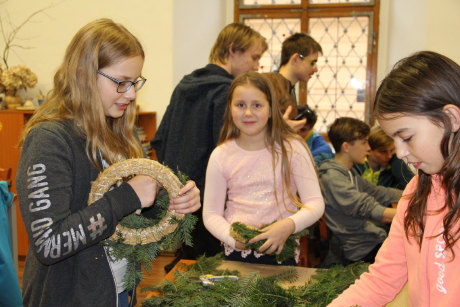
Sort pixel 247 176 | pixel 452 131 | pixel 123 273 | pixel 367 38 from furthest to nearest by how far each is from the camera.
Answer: pixel 367 38, pixel 247 176, pixel 123 273, pixel 452 131


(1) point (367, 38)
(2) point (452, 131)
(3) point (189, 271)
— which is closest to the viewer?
(2) point (452, 131)

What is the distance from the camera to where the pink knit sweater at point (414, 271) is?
1.15 m

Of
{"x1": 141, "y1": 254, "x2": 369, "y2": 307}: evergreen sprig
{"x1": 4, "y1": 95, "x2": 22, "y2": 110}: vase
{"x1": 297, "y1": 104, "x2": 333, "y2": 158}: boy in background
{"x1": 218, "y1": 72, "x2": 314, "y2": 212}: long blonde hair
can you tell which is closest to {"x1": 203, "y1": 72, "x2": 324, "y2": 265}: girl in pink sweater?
{"x1": 218, "y1": 72, "x2": 314, "y2": 212}: long blonde hair

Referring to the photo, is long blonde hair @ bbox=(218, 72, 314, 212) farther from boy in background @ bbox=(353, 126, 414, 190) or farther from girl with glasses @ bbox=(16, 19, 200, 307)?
boy in background @ bbox=(353, 126, 414, 190)

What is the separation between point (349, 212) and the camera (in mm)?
2951

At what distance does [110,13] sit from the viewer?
4719mm

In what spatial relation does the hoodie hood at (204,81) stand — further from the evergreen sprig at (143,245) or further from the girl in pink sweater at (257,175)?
the evergreen sprig at (143,245)

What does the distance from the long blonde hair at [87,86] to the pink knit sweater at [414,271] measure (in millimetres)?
916

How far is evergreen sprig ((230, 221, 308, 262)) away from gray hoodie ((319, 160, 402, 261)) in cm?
104

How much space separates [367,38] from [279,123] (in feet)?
12.5

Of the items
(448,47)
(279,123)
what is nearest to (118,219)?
(279,123)

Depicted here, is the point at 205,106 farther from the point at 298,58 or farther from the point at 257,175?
the point at 298,58

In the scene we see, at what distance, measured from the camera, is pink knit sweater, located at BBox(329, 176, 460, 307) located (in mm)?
1153

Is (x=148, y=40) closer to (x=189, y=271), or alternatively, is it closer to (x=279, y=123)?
(x=279, y=123)
